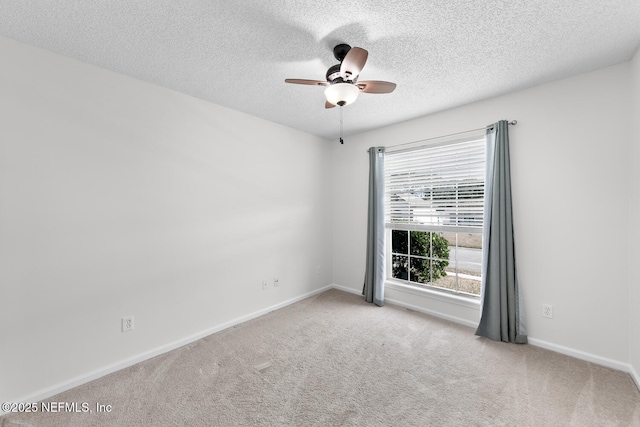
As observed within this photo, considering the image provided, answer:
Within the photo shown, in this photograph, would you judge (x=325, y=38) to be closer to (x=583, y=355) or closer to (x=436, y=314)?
(x=436, y=314)

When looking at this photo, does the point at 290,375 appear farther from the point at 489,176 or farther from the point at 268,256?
the point at 489,176

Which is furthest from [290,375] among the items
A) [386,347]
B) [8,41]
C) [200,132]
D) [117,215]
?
[8,41]

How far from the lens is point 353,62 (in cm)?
167

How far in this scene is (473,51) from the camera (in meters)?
→ 1.94

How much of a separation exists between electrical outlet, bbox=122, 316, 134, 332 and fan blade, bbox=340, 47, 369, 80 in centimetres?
264

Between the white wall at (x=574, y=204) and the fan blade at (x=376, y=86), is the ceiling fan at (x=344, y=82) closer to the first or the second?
the fan blade at (x=376, y=86)

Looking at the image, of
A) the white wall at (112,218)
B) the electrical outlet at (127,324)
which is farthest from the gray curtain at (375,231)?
the electrical outlet at (127,324)

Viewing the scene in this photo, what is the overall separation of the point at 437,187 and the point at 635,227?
1.63 meters

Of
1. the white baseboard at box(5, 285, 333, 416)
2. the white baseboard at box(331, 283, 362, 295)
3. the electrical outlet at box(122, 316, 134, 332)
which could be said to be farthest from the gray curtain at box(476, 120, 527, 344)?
the electrical outlet at box(122, 316, 134, 332)

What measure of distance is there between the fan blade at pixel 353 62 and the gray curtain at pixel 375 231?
6.33 ft

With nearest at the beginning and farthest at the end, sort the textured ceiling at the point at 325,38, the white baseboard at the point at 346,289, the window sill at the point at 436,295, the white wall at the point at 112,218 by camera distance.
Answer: the textured ceiling at the point at 325,38 < the white wall at the point at 112,218 < the window sill at the point at 436,295 < the white baseboard at the point at 346,289

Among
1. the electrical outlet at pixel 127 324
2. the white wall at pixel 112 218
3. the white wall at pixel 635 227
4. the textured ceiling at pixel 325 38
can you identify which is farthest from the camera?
the electrical outlet at pixel 127 324

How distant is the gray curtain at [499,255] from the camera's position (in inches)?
101

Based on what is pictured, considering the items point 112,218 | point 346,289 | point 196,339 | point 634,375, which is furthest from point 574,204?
point 112,218
